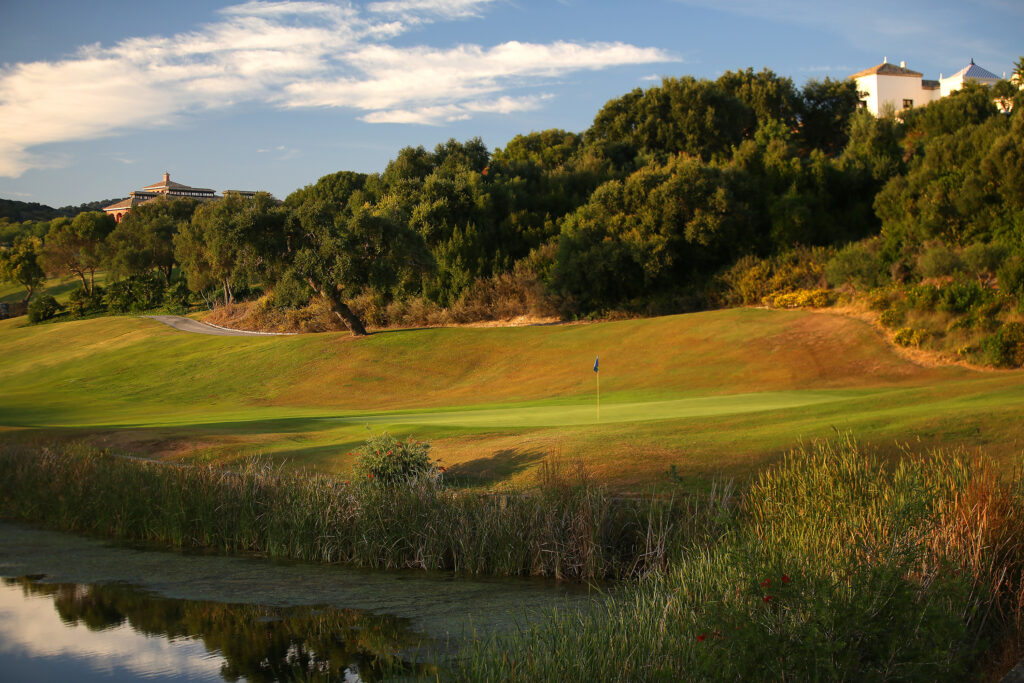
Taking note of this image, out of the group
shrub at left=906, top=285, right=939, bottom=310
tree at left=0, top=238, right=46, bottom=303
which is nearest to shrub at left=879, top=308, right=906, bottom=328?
shrub at left=906, top=285, right=939, bottom=310

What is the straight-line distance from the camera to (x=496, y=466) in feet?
45.8

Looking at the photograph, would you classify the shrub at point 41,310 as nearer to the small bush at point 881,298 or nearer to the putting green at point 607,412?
the putting green at point 607,412

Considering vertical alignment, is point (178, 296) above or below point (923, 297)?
above

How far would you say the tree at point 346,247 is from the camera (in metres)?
34.8

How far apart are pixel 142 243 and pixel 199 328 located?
21252 millimetres

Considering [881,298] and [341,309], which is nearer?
[881,298]

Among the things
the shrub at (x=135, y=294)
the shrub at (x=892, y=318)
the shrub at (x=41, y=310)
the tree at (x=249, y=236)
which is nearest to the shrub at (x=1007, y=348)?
the shrub at (x=892, y=318)

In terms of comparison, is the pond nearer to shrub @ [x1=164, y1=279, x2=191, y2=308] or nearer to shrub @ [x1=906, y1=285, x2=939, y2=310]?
shrub @ [x1=906, y1=285, x2=939, y2=310]

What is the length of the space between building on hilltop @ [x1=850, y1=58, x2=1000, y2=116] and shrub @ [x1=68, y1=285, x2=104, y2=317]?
227 ft

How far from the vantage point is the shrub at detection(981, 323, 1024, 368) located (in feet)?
79.3

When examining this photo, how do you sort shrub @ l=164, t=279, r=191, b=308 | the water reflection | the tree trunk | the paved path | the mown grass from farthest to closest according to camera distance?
shrub @ l=164, t=279, r=191, b=308, the paved path, the tree trunk, the water reflection, the mown grass

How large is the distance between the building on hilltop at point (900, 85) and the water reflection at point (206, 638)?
7953 centimetres

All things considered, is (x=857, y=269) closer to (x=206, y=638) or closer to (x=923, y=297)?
(x=923, y=297)

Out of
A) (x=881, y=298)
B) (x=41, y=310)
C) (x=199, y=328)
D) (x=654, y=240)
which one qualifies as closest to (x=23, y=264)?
(x=41, y=310)
